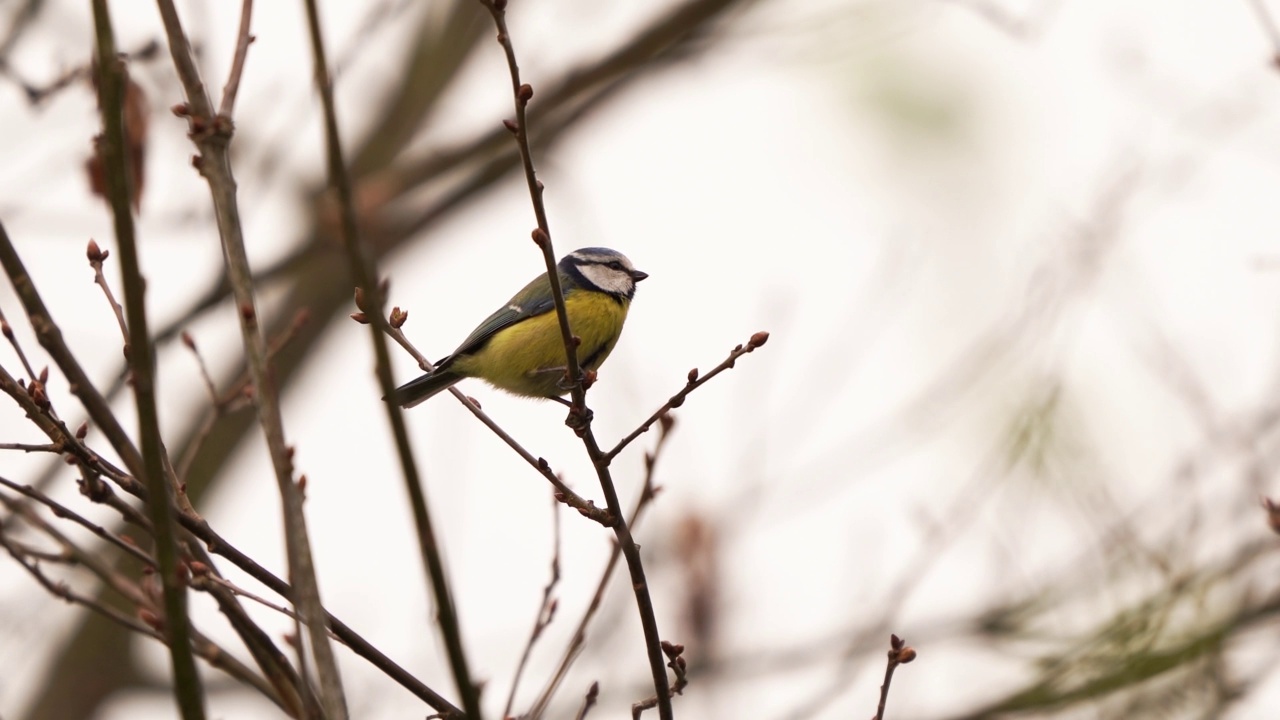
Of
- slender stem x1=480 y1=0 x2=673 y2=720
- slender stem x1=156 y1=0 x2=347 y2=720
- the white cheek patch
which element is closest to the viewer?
slender stem x1=156 y1=0 x2=347 y2=720

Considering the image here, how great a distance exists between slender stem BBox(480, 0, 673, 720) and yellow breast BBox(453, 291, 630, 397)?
Answer: 69.0 inches

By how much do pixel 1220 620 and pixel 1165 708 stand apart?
0.39 meters

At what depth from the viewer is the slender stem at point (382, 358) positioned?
1.79 metres

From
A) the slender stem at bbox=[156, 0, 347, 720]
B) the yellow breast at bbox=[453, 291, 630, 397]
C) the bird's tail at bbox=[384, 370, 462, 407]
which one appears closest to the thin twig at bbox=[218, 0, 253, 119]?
the slender stem at bbox=[156, 0, 347, 720]

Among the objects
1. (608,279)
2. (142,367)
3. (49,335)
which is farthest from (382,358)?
(608,279)

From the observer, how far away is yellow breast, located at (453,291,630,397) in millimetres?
4785

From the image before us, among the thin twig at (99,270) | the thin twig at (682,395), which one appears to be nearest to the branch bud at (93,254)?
the thin twig at (99,270)

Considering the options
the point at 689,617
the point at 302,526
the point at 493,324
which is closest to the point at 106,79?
the point at 302,526

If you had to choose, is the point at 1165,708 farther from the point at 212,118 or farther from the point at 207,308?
the point at 207,308

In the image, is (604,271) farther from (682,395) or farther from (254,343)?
(254,343)

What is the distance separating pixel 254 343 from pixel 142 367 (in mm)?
305

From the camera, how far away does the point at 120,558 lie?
6957 millimetres

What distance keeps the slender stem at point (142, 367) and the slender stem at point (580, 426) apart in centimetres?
74

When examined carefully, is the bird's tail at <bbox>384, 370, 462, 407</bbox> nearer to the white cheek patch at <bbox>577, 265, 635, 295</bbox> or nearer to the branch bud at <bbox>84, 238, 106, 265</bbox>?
the white cheek patch at <bbox>577, 265, 635, 295</bbox>
